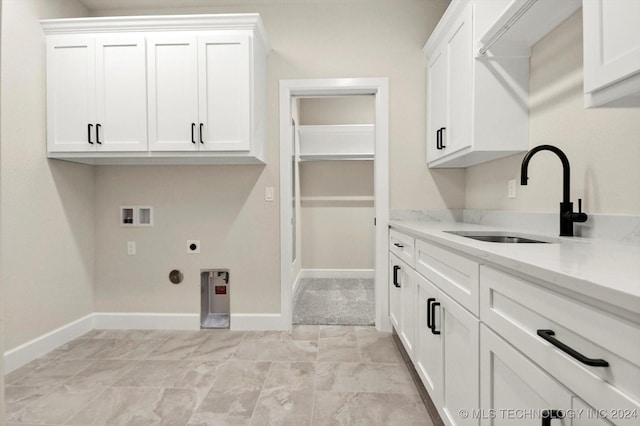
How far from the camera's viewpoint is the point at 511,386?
86cm

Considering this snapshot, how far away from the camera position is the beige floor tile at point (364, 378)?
179 centimetres

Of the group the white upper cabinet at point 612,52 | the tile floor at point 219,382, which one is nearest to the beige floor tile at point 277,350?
the tile floor at point 219,382

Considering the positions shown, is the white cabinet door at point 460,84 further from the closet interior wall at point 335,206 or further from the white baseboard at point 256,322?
the closet interior wall at point 335,206

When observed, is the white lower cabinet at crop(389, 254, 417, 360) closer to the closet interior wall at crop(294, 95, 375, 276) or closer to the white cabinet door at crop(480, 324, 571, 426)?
the white cabinet door at crop(480, 324, 571, 426)

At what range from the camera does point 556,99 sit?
5.21 ft

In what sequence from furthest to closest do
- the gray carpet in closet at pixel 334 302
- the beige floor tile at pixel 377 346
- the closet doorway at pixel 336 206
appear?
the closet doorway at pixel 336 206 → the gray carpet in closet at pixel 334 302 → the beige floor tile at pixel 377 346

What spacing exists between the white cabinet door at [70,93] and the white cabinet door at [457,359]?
2.54 m

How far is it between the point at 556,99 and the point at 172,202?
9.03 feet

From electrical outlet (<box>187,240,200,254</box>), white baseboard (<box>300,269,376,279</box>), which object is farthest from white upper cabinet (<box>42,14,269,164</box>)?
white baseboard (<box>300,269,376,279</box>)

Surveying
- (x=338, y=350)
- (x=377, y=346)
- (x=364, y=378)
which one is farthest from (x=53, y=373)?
(x=377, y=346)

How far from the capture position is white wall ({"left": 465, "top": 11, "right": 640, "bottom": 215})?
1.23 meters

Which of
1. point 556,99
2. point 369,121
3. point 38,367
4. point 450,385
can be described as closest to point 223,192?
point 38,367

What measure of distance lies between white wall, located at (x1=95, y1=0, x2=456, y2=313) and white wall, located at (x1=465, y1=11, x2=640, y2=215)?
0.88m

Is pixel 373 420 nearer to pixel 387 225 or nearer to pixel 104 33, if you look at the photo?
pixel 387 225
